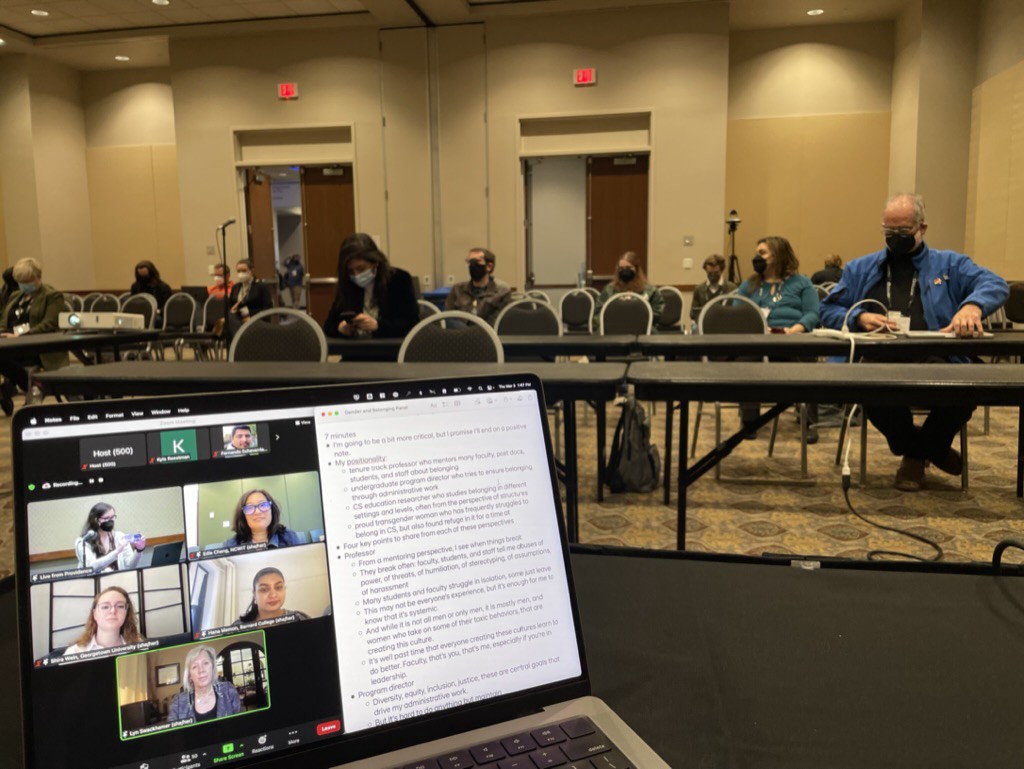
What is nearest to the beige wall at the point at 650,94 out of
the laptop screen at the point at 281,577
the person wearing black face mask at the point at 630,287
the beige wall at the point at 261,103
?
the beige wall at the point at 261,103

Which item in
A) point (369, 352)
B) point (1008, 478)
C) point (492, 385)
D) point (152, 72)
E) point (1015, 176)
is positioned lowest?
point (1008, 478)

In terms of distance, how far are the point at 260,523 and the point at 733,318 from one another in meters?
3.81

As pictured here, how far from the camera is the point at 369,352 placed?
3.72m

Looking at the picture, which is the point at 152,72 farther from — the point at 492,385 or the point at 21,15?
the point at 492,385

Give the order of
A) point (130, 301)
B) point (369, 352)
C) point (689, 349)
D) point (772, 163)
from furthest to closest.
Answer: point (772, 163) → point (130, 301) → point (369, 352) → point (689, 349)

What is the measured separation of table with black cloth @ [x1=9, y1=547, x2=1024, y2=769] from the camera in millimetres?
537

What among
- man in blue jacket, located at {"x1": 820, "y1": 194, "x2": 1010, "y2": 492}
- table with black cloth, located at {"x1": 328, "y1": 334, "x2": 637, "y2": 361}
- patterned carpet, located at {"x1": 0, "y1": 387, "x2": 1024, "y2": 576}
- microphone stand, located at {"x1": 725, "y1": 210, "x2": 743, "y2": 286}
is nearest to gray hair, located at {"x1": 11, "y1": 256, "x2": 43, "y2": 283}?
patterned carpet, located at {"x1": 0, "y1": 387, "x2": 1024, "y2": 576}

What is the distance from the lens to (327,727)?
0.52 meters

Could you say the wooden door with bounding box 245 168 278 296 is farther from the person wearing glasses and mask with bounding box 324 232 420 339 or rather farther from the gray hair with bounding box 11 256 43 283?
the person wearing glasses and mask with bounding box 324 232 420 339

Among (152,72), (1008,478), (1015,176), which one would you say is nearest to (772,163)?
(1015,176)

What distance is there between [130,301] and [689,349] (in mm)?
6213

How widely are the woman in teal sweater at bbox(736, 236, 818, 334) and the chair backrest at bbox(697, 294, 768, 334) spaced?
1.85 feet

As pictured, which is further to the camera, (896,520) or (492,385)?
(896,520)

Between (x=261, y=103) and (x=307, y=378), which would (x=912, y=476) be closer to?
(x=307, y=378)
